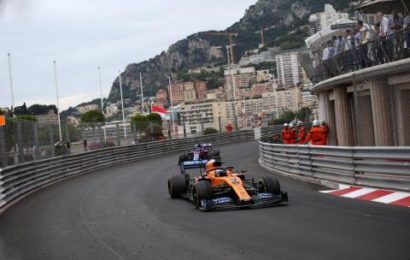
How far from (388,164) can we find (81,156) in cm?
1800

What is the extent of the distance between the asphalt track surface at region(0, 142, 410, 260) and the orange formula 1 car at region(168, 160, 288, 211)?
0.22 metres

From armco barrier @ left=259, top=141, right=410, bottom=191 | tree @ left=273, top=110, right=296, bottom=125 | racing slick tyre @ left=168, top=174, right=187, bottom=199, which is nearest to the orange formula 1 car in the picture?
racing slick tyre @ left=168, top=174, right=187, bottom=199

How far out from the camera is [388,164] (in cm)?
1252

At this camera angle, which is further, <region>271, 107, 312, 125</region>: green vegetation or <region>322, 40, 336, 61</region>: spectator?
<region>271, 107, 312, 125</region>: green vegetation

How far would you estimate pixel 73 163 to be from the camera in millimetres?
26984

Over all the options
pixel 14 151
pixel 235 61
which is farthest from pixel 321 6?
pixel 14 151

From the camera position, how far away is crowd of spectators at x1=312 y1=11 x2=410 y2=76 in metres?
17.0

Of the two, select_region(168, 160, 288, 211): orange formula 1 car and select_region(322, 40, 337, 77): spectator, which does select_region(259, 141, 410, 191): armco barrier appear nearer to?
select_region(168, 160, 288, 211): orange formula 1 car

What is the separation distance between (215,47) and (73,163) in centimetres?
16989

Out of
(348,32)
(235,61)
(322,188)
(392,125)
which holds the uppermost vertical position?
(235,61)

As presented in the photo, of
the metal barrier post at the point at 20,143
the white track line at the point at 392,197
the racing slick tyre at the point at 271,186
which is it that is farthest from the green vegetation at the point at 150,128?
the white track line at the point at 392,197

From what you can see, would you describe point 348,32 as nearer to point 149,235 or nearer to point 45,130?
point 45,130

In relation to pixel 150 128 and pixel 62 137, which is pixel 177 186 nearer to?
pixel 62 137

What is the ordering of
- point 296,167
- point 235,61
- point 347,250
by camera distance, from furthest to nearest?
point 235,61 < point 296,167 < point 347,250
